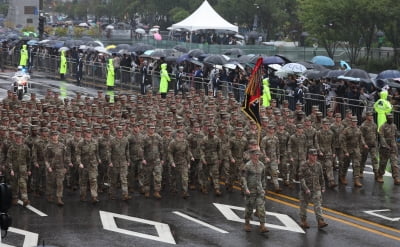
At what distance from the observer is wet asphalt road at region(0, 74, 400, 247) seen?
57.9 feet

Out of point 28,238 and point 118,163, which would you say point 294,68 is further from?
point 28,238

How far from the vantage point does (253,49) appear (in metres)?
55.2

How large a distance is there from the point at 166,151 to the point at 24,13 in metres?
80.8

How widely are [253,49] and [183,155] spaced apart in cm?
3392

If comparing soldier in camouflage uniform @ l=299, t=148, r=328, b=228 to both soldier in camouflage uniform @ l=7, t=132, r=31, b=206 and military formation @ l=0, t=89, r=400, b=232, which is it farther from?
soldier in camouflage uniform @ l=7, t=132, r=31, b=206

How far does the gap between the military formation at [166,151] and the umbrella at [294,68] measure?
10.7 meters

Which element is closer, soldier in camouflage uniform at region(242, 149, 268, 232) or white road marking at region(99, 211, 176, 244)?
white road marking at region(99, 211, 176, 244)

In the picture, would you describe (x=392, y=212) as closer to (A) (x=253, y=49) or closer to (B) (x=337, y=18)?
(B) (x=337, y=18)

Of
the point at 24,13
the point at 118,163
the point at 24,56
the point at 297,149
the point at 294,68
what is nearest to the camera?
the point at 118,163

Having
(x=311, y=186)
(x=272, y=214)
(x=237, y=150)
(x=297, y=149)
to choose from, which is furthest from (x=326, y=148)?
(x=311, y=186)

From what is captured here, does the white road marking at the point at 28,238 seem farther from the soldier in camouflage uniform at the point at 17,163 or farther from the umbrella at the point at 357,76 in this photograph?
the umbrella at the point at 357,76

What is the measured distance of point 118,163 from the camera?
21453 millimetres

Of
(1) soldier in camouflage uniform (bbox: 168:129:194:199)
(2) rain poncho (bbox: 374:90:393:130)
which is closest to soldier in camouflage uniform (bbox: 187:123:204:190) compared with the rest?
(1) soldier in camouflage uniform (bbox: 168:129:194:199)

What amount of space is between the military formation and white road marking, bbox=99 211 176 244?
1383mm
